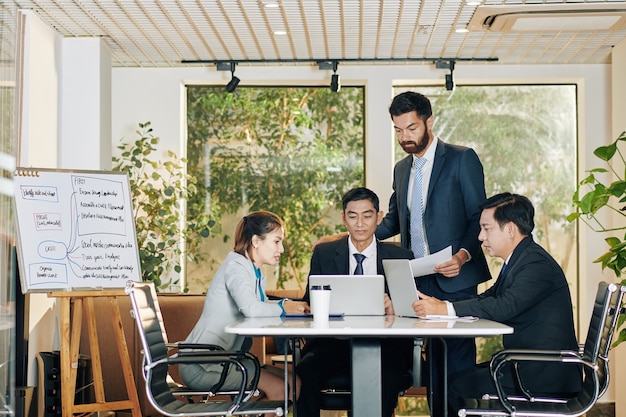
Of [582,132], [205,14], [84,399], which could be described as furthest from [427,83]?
[84,399]

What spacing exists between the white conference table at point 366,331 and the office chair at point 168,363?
0.21 m

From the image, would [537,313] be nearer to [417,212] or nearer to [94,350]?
[417,212]

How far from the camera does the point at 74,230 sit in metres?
5.96

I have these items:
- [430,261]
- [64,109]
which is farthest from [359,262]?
[64,109]

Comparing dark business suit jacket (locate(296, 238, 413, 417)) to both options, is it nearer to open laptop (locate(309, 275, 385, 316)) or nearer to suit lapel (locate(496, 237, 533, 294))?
open laptop (locate(309, 275, 385, 316))

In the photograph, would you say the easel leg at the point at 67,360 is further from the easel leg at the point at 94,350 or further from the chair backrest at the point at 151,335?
the chair backrest at the point at 151,335

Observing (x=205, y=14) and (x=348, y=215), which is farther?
(x=205, y=14)

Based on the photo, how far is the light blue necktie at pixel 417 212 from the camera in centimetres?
518

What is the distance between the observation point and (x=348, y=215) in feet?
16.4

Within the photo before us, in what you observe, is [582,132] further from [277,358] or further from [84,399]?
[84,399]

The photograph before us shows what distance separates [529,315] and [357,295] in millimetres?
757

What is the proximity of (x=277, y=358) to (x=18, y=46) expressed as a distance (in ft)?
8.58

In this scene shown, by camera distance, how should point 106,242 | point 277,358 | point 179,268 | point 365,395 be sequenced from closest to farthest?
point 365,395 < point 106,242 < point 277,358 < point 179,268

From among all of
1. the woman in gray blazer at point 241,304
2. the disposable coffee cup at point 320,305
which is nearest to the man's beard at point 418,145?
the woman in gray blazer at point 241,304
